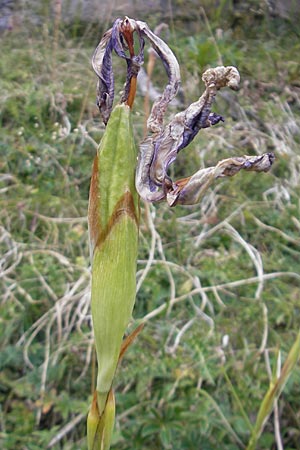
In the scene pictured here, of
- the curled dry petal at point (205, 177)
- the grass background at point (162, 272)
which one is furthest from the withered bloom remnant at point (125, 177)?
the grass background at point (162, 272)

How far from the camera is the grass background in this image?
955mm

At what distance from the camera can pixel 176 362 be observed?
1000 millimetres

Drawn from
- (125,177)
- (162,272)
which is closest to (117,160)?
(125,177)

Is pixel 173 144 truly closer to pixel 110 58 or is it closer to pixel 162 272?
pixel 110 58

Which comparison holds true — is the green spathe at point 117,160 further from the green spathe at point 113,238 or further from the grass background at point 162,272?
the grass background at point 162,272

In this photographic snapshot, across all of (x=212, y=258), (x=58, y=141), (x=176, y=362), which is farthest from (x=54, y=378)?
(x=58, y=141)

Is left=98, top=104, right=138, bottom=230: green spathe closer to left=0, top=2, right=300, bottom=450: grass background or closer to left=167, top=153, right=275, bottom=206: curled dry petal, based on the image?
left=167, top=153, right=275, bottom=206: curled dry petal

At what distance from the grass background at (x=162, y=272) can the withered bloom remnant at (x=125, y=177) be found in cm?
35

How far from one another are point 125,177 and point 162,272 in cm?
81

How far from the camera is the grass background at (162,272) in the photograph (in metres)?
0.96

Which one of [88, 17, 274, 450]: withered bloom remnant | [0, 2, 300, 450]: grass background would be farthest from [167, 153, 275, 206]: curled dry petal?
[0, 2, 300, 450]: grass background

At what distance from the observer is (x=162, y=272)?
124cm

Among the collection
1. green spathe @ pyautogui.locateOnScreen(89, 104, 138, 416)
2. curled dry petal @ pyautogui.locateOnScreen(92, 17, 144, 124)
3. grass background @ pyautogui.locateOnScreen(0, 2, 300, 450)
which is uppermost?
curled dry petal @ pyautogui.locateOnScreen(92, 17, 144, 124)

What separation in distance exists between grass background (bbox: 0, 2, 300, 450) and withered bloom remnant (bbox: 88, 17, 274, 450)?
0.35m
